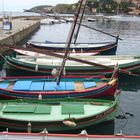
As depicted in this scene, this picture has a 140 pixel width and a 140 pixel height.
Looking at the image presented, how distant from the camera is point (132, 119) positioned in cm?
2367

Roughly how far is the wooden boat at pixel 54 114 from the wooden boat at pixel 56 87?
1.48 m

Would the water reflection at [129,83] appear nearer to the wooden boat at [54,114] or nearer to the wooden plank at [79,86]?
the wooden plank at [79,86]

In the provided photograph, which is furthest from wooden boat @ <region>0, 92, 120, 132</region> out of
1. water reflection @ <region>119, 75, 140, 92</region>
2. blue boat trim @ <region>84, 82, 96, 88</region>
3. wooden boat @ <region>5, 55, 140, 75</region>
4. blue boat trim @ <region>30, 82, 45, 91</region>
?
wooden boat @ <region>5, 55, 140, 75</region>

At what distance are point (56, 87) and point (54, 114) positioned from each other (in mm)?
4380

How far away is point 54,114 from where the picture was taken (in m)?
20.1

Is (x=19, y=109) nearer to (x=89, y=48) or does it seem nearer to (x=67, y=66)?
(x=67, y=66)

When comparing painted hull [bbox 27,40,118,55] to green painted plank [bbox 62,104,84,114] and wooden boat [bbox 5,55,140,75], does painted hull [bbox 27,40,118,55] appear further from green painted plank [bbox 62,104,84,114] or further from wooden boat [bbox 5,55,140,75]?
green painted plank [bbox 62,104,84,114]

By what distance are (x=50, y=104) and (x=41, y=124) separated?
7.74 ft

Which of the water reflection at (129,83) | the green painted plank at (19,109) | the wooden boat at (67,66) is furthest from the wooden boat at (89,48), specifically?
the green painted plank at (19,109)

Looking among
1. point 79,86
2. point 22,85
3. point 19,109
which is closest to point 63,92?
point 79,86

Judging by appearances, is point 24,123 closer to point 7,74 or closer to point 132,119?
point 132,119

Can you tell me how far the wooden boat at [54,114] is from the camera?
1933 centimetres

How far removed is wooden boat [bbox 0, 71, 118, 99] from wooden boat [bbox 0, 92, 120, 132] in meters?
1.48

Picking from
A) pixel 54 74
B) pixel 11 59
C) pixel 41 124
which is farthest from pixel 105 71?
pixel 41 124
